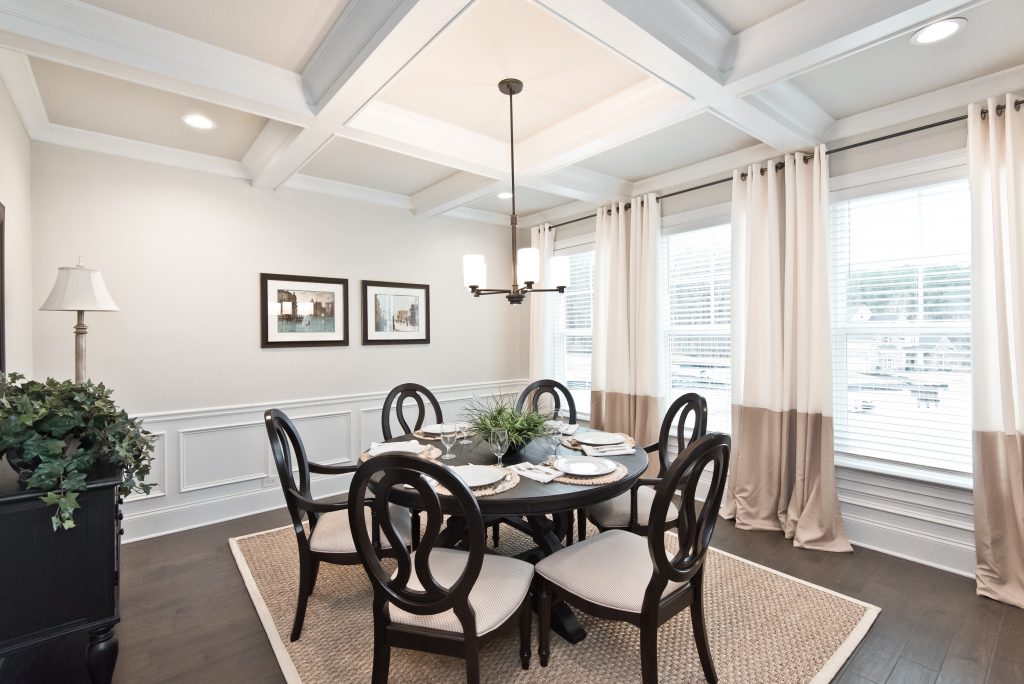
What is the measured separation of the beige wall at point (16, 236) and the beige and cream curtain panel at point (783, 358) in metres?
4.18

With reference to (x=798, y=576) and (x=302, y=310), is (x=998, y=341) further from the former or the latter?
(x=302, y=310)

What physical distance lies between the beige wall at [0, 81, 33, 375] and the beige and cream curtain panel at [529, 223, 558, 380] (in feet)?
12.4

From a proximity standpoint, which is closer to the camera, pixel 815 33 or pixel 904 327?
pixel 815 33

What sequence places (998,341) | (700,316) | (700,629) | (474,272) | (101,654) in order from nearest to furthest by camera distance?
1. (101,654)
2. (700,629)
3. (998,341)
4. (474,272)
5. (700,316)

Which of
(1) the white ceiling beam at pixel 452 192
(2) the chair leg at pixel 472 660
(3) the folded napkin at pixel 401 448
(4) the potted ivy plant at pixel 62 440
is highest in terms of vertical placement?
(1) the white ceiling beam at pixel 452 192

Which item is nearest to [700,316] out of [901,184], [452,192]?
[901,184]

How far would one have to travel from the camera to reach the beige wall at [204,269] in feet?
10.2

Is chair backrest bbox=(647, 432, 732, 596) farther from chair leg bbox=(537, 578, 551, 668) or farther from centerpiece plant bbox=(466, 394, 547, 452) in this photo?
centerpiece plant bbox=(466, 394, 547, 452)

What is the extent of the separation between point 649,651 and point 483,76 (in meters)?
2.64

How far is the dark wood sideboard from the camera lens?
1.38 meters

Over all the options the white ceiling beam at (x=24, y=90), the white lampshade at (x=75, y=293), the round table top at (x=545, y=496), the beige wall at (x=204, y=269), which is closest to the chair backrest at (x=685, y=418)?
the round table top at (x=545, y=496)

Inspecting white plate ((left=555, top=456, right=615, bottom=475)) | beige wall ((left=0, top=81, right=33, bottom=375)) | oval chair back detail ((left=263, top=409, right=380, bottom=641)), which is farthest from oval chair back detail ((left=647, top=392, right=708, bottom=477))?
beige wall ((left=0, top=81, right=33, bottom=375))

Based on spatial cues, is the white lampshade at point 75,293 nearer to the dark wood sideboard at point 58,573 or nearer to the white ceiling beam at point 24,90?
the white ceiling beam at point 24,90

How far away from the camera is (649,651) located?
1.69 metres
